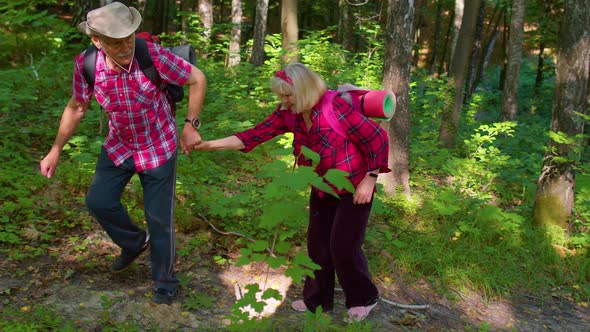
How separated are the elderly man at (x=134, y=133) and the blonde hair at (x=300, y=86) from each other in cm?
68

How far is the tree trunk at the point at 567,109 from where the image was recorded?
5922mm

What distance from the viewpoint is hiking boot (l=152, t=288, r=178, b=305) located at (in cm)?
368

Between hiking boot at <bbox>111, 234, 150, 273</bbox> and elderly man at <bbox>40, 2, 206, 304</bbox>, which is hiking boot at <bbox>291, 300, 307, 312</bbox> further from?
hiking boot at <bbox>111, 234, 150, 273</bbox>

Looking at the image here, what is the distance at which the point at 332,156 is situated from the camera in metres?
3.26

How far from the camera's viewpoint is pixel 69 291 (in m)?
3.77

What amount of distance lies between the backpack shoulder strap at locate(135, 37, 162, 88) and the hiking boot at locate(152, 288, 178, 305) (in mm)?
1542

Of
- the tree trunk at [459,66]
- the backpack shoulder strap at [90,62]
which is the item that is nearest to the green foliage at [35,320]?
the backpack shoulder strap at [90,62]

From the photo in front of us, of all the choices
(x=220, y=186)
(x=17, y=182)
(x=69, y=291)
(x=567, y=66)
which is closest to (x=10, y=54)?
(x=17, y=182)

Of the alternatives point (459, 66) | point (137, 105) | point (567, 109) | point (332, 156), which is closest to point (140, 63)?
point (137, 105)

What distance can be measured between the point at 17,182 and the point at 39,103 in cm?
305

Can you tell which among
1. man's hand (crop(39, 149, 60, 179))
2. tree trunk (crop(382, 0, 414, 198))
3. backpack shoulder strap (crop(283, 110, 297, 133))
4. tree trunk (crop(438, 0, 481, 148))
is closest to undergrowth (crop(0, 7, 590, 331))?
backpack shoulder strap (crop(283, 110, 297, 133))

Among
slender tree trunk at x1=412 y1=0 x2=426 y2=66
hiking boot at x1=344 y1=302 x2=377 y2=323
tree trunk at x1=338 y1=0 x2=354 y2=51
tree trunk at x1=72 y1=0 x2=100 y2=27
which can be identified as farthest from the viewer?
slender tree trunk at x1=412 y1=0 x2=426 y2=66

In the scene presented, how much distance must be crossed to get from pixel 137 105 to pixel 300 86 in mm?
1104

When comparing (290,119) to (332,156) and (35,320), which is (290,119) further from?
(35,320)
